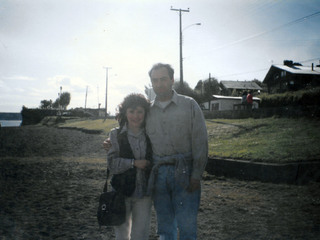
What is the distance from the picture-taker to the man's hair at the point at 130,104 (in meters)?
2.53

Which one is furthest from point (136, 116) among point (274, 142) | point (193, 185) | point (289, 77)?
point (289, 77)

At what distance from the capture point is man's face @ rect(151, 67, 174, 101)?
2404mm

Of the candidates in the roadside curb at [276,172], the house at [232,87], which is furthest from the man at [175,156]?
the house at [232,87]

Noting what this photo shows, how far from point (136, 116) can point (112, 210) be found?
0.91 metres

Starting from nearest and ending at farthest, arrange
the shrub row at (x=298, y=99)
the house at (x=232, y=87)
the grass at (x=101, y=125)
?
the shrub row at (x=298, y=99)
the grass at (x=101, y=125)
the house at (x=232, y=87)

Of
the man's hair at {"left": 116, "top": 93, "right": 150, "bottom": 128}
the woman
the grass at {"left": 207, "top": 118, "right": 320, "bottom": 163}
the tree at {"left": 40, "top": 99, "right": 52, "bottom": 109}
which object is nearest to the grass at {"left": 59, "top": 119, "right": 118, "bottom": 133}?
→ the grass at {"left": 207, "top": 118, "right": 320, "bottom": 163}

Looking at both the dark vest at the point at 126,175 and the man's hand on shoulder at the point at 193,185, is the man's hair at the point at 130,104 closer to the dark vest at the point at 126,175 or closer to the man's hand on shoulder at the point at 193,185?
the dark vest at the point at 126,175

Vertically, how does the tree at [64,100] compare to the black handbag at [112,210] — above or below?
above

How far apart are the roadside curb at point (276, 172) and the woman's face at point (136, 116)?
451 cm

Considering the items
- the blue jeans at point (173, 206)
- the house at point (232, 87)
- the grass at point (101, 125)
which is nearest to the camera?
the blue jeans at point (173, 206)

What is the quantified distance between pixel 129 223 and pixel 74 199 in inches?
106

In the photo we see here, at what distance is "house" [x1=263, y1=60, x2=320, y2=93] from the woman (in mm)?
32967

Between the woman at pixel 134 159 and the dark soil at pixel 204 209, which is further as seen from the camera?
the dark soil at pixel 204 209

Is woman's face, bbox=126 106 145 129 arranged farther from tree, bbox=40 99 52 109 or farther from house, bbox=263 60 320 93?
tree, bbox=40 99 52 109
